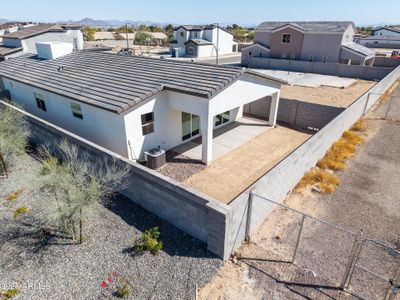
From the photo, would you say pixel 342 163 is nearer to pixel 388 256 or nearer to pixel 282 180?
pixel 282 180

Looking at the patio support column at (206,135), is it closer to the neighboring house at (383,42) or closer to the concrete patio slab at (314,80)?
the concrete patio slab at (314,80)

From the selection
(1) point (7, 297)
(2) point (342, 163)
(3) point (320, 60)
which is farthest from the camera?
(3) point (320, 60)

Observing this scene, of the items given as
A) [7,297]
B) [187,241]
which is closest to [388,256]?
[187,241]

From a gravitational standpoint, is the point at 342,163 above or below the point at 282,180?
below

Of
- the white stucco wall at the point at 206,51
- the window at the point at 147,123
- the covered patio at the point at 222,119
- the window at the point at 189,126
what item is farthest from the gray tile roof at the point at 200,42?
the window at the point at 147,123

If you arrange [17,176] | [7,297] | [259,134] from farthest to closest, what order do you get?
[259,134] < [17,176] < [7,297]

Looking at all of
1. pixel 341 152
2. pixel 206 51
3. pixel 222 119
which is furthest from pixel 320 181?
pixel 206 51

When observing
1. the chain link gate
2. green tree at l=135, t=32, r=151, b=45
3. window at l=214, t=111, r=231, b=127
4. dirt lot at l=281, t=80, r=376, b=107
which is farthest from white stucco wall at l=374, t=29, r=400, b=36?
the chain link gate
